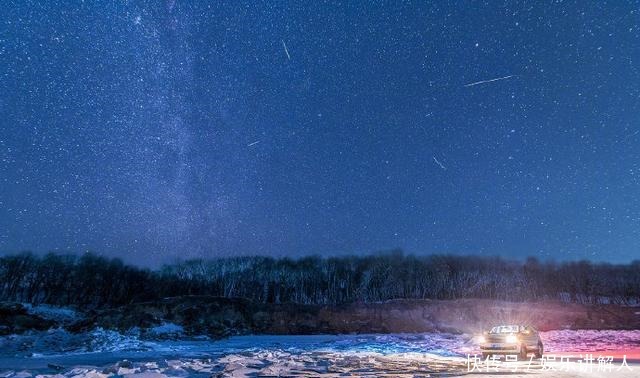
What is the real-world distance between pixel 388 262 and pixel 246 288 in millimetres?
34415

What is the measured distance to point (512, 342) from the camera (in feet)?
58.2

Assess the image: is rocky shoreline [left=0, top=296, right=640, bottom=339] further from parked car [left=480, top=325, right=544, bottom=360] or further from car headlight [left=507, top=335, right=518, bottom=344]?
car headlight [left=507, top=335, right=518, bottom=344]

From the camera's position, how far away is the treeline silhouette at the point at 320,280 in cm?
8725

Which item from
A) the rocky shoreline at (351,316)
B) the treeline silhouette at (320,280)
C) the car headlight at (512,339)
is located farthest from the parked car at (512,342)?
the treeline silhouette at (320,280)

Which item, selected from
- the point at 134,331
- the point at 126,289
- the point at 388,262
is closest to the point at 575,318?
the point at 388,262

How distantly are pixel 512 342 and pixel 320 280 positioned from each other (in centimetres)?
7802

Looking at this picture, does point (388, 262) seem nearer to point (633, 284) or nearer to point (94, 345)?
point (633, 284)

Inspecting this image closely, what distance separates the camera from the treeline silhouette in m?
87.2

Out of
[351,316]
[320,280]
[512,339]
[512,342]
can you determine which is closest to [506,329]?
[512,339]

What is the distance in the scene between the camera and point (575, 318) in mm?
64750

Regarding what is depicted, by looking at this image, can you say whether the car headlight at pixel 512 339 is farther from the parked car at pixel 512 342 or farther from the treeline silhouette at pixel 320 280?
the treeline silhouette at pixel 320 280

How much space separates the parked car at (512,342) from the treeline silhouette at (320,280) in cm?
6630

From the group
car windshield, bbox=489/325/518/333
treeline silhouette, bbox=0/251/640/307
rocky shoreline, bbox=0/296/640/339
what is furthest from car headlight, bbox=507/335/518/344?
treeline silhouette, bbox=0/251/640/307

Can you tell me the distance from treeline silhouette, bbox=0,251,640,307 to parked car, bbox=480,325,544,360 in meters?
66.3
